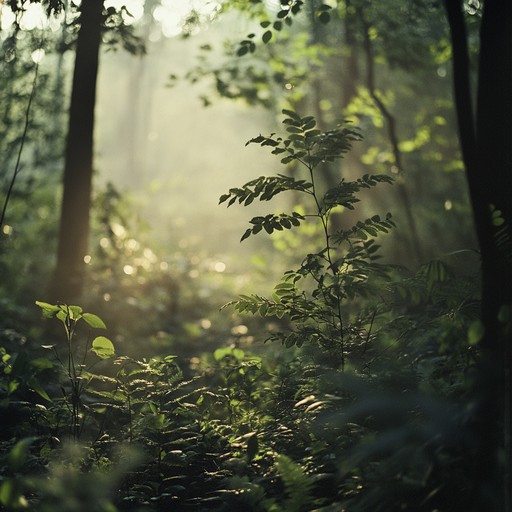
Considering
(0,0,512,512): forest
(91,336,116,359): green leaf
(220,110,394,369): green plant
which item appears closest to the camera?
(0,0,512,512): forest

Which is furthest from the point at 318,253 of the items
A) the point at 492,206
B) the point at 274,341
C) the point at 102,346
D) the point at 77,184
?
the point at 77,184

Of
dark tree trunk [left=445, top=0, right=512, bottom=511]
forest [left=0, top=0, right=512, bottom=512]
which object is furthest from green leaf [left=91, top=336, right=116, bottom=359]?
dark tree trunk [left=445, top=0, right=512, bottom=511]

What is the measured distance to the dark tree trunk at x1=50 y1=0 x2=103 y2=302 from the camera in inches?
284

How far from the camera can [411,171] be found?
590 inches

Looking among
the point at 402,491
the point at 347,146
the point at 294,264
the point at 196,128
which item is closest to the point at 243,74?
the point at 294,264

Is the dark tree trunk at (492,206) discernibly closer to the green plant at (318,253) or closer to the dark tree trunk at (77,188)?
the green plant at (318,253)

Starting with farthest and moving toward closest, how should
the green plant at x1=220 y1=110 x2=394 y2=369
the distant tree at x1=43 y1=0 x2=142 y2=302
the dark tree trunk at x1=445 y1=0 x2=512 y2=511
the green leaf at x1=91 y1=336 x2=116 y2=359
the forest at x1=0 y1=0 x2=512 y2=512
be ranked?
the distant tree at x1=43 y1=0 x2=142 y2=302 < the green plant at x1=220 y1=110 x2=394 y2=369 < the green leaf at x1=91 y1=336 x2=116 y2=359 < the forest at x1=0 y1=0 x2=512 y2=512 < the dark tree trunk at x1=445 y1=0 x2=512 y2=511

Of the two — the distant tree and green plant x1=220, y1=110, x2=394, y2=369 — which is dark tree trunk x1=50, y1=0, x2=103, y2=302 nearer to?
the distant tree

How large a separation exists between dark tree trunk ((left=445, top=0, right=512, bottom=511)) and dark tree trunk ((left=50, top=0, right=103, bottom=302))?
17.3 ft

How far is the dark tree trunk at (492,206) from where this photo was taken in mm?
2234

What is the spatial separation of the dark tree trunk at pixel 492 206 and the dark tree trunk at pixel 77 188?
527cm

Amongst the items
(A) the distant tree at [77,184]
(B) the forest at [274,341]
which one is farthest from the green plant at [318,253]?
(A) the distant tree at [77,184]

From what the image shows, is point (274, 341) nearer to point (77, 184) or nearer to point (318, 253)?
point (318, 253)

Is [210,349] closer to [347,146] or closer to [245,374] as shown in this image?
[245,374]
